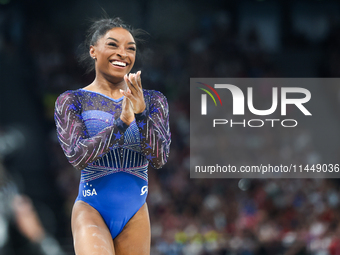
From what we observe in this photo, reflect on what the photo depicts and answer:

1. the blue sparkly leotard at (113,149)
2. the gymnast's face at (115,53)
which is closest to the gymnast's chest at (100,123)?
the blue sparkly leotard at (113,149)

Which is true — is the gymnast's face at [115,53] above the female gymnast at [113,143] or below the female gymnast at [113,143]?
above

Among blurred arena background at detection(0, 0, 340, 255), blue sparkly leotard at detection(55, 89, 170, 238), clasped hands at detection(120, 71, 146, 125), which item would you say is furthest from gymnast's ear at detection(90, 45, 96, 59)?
blurred arena background at detection(0, 0, 340, 255)

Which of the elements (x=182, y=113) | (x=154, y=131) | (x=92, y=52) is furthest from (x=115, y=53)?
(x=182, y=113)

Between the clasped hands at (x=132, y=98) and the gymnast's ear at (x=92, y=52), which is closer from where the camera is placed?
the clasped hands at (x=132, y=98)

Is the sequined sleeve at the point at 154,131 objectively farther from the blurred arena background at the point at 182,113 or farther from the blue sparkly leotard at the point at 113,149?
the blurred arena background at the point at 182,113

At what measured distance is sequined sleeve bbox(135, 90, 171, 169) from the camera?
1.99 metres

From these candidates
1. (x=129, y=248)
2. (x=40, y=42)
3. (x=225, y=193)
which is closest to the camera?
(x=129, y=248)

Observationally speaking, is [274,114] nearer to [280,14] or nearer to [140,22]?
[280,14]

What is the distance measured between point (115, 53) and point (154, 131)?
0.49 m

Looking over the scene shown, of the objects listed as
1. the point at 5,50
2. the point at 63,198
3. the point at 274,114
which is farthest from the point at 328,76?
the point at 5,50

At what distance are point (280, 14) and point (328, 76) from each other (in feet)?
4.69

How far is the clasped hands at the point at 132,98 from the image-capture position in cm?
189

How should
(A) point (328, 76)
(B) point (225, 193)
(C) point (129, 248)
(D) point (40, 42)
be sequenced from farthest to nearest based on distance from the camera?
1. (D) point (40, 42)
2. (A) point (328, 76)
3. (B) point (225, 193)
4. (C) point (129, 248)

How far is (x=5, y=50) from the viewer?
7.12 metres
